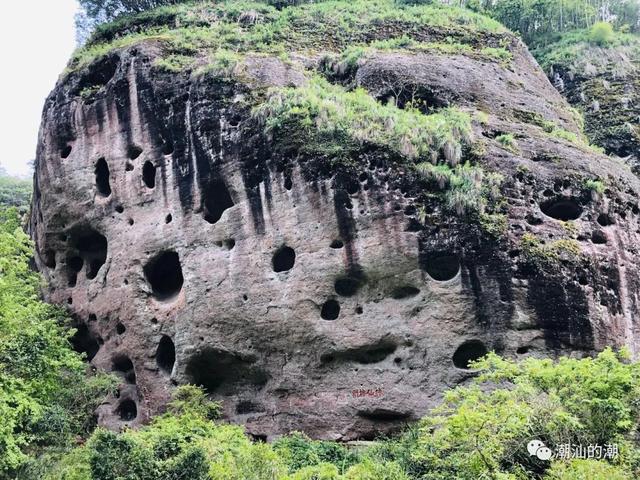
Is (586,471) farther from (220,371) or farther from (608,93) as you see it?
(608,93)

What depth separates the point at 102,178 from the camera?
21.2 m

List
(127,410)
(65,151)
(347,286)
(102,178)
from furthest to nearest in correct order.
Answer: (65,151) < (102,178) < (127,410) < (347,286)

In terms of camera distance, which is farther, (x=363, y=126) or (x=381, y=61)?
(x=381, y=61)

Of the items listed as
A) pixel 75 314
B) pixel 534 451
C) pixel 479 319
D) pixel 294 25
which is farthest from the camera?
pixel 294 25

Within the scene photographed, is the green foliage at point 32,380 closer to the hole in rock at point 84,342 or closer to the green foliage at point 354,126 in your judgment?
the hole in rock at point 84,342

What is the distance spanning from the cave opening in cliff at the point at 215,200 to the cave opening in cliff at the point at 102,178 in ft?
11.4

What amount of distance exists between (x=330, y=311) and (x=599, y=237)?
6566 mm

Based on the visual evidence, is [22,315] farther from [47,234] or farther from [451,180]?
[451,180]

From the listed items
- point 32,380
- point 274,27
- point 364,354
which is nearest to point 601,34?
point 274,27

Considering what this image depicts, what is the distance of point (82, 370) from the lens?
18781 mm

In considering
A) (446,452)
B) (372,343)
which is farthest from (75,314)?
(446,452)

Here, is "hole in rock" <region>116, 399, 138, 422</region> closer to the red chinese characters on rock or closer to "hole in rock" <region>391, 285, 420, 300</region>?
the red chinese characters on rock

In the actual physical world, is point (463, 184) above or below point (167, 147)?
below

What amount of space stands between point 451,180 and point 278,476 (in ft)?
27.1
